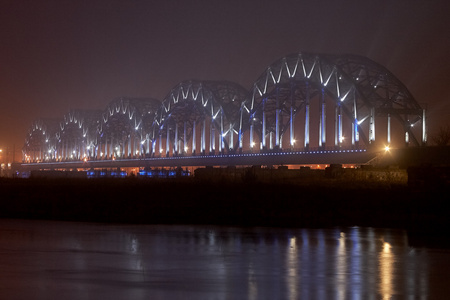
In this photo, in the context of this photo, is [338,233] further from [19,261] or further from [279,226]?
[19,261]

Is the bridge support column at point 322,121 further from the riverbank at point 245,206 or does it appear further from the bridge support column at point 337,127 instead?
the riverbank at point 245,206

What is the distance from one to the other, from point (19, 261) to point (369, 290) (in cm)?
808

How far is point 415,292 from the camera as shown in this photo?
505 inches

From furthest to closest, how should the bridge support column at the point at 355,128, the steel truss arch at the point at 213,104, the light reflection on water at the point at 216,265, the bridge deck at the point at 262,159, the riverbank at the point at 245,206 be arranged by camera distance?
the steel truss arch at the point at 213,104
the bridge support column at the point at 355,128
the bridge deck at the point at 262,159
the riverbank at the point at 245,206
the light reflection on water at the point at 216,265

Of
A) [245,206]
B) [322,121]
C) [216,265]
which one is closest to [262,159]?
[322,121]

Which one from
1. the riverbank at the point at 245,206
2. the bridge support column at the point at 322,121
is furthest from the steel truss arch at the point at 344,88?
the riverbank at the point at 245,206

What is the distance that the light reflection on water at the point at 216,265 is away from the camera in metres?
12.6

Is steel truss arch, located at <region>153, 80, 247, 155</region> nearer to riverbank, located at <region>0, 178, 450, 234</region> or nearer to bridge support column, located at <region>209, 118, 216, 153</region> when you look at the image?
bridge support column, located at <region>209, 118, 216, 153</region>

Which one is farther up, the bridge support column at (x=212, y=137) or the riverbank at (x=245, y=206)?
the bridge support column at (x=212, y=137)

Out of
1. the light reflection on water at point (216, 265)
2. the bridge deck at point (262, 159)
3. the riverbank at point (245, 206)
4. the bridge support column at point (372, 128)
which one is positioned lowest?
the light reflection on water at point (216, 265)

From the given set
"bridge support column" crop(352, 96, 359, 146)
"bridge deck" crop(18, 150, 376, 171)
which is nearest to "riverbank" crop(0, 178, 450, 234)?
"bridge deck" crop(18, 150, 376, 171)

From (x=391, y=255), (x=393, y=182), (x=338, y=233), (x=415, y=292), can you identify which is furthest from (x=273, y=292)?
(x=393, y=182)

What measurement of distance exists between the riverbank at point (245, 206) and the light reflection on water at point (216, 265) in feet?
16.4

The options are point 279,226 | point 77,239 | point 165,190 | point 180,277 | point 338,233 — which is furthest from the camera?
point 165,190
